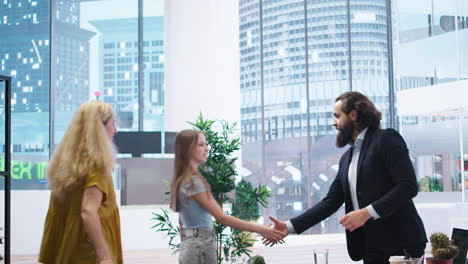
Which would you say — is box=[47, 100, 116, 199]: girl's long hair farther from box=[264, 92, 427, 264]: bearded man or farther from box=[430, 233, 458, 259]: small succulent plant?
box=[430, 233, 458, 259]: small succulent plant

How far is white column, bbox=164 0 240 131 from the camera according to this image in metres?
10.2

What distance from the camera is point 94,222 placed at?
2.43 meters

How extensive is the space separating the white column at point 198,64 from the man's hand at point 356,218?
298 inches

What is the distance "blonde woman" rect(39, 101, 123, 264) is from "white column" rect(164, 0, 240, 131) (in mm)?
7555

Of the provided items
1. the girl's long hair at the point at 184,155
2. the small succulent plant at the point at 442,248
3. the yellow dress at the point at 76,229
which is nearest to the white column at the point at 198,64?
the girl's long hair at the point at 184,155

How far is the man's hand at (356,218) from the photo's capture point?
2.63 meters

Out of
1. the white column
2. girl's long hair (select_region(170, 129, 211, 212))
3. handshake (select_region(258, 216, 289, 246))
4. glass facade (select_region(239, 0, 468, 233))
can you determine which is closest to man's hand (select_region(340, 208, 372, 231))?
handshake (select_region(258, 216, 289, 246))

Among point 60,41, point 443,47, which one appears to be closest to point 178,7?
point 60,41

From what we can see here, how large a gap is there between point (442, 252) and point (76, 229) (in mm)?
1386

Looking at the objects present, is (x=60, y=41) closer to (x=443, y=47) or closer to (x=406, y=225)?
(x=443, y=47)

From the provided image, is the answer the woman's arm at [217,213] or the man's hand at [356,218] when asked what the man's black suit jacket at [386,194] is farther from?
the woman's arm at [217,213]

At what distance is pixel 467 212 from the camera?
29.1 ft

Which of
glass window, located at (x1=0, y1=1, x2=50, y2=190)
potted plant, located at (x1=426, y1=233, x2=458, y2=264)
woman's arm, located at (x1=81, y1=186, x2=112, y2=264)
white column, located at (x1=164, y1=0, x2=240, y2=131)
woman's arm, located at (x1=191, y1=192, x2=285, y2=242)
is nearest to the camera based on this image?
potted plant, located at (x1=426, y1=233, x2=458, y2=264)

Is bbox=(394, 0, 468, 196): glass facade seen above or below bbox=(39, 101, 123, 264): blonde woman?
above
